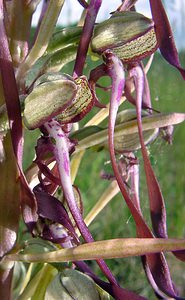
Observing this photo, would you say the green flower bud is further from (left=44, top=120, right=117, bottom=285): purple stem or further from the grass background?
the grass background

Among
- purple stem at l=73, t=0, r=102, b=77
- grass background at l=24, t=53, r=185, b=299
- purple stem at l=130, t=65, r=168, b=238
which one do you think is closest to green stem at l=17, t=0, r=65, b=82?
purple stem at l=73, t=0, r=102, b=77

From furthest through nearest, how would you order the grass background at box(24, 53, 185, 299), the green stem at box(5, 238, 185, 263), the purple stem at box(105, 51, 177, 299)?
1. the grass background at box(24, 53, 185, 299)
2. the purple stem at box(105, 51, 177, 299)
3. the green stem at box(5, 238, 185, 263)

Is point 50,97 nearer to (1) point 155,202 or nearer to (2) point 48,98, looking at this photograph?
(2) point 48,98

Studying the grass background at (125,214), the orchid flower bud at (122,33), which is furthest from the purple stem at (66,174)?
the grass background at (125,214)

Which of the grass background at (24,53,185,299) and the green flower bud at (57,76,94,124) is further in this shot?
the grass background at (24,53,185,299)

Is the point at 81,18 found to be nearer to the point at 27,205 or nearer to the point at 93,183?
the point at 27,205

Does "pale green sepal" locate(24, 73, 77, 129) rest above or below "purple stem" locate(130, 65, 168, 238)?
above

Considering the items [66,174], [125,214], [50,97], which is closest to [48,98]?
[50,97]

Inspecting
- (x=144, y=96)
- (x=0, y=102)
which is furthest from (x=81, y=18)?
(x=0, y=102)
